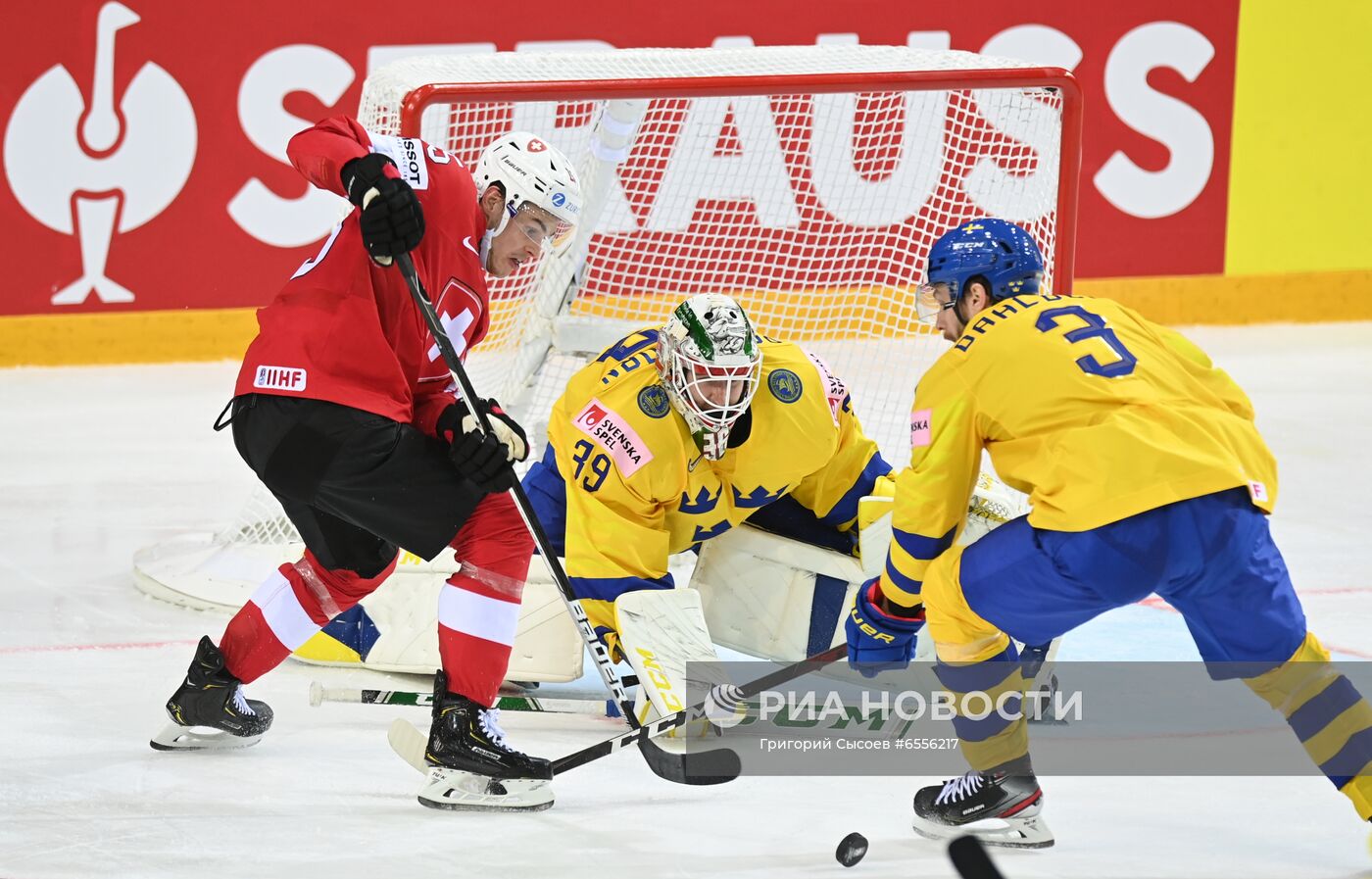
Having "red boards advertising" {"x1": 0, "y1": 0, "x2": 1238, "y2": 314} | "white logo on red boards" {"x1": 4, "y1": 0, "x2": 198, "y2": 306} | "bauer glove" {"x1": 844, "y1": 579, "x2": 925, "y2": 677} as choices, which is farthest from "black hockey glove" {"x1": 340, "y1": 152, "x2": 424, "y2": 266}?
"white logo on red boards" {"x1": 4, "y1": 0, "x2": 198, "y2": 306}

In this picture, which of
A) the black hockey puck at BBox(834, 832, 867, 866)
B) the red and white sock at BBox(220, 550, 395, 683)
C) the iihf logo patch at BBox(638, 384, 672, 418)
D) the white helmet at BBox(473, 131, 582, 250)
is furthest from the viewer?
the iihf logo patch at BBox(638, 384, 672, 418)

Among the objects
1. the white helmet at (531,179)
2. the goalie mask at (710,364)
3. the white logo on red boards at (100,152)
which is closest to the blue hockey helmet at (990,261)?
the goalie mask at (710,364)

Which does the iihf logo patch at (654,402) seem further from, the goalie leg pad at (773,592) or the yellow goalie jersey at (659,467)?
the goalie leg pad at (773,592)

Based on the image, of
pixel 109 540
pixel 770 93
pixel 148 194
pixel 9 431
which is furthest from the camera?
pixel 148 194

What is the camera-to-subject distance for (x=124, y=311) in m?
6.93

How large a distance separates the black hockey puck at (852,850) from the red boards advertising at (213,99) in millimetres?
4247

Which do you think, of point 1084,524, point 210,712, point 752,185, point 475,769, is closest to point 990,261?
point 1084,524

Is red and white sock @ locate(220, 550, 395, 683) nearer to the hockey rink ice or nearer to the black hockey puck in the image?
the hockey rink ice

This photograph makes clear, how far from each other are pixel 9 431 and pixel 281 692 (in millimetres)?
2841

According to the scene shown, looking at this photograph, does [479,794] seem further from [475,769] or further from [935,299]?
[935,299]

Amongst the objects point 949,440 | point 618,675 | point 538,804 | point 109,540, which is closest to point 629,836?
point 538,804

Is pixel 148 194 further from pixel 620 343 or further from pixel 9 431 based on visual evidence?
pixel 620 343

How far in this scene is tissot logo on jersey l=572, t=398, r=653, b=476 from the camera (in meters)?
3.38

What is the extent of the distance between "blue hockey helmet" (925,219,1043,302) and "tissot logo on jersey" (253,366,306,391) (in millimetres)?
1053
